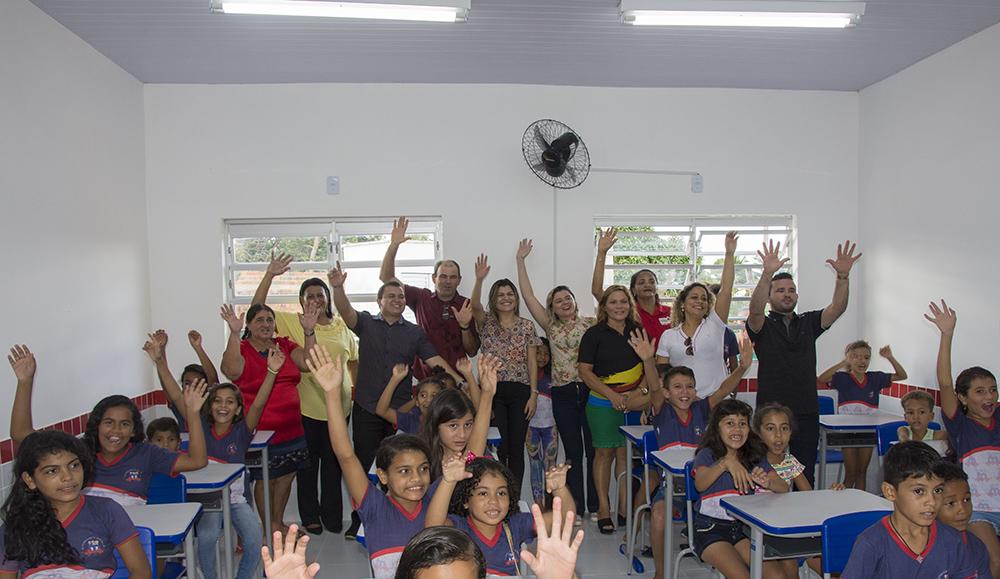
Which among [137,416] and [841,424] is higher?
[137,416]

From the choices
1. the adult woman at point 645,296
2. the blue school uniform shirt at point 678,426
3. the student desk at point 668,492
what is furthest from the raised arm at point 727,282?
the student desk at point 668,492

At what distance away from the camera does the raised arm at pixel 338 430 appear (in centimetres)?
231

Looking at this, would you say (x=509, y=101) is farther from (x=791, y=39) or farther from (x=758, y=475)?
(x=758, y=475)

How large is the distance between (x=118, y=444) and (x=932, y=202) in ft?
16.3

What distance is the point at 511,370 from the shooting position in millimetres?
4699

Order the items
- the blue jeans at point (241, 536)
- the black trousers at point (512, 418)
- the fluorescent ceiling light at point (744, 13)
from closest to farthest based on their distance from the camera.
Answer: the blue jeans at point (241, 536) → the fluorescent ceiling light at point (744, 13) → the black trousers at point (512, 418)

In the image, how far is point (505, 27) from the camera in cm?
418

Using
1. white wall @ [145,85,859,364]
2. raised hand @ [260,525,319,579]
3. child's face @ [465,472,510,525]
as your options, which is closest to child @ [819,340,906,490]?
white wall @ [145,85,859,364]

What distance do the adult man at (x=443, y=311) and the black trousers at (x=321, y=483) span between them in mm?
719

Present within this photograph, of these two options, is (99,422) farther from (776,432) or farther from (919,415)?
(919,415)

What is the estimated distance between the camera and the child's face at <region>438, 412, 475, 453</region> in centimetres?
302

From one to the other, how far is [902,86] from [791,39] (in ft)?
4.08

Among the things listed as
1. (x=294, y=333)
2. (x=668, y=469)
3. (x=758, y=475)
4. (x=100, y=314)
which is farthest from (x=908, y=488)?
(x=100, y=314)

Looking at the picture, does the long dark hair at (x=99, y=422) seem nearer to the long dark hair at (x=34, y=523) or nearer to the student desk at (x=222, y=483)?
the student desk at (x=222, y=483)
